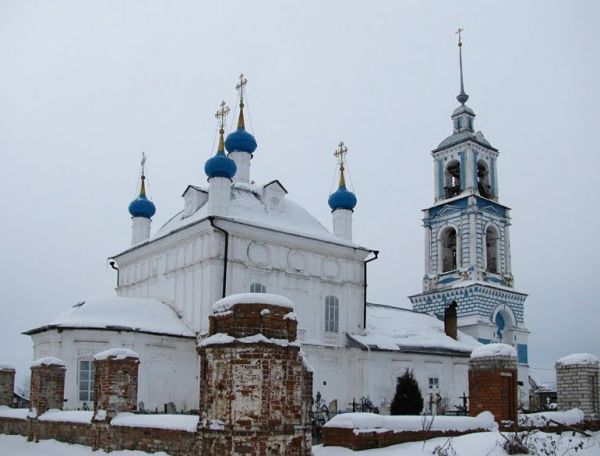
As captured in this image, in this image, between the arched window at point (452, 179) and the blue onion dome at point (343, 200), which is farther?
the arched window at point (452, 179)

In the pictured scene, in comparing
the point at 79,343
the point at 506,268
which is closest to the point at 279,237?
the point at 79,343

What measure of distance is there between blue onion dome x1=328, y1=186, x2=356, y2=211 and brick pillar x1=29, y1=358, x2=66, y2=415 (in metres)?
14.2

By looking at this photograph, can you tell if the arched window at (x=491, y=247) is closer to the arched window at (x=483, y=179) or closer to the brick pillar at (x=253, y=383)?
the arched window at (x=483, y=179)

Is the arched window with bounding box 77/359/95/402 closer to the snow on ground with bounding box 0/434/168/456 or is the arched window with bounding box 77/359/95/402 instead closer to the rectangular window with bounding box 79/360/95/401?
the rectangular window with bounding box 79/360/95/401

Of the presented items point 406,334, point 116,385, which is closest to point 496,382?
point 116,385

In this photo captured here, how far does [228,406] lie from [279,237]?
50.8 ft

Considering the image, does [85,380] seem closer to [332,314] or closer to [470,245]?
[332,314]

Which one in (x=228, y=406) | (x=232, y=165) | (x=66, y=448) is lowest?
(x=66, y=448)

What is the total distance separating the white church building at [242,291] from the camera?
2117 centimetres

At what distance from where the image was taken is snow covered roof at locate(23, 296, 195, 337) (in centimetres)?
2081

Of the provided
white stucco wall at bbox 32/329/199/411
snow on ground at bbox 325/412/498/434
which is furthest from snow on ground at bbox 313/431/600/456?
white stucco wall at bbox 32/329/199/411

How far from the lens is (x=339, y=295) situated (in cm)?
2592

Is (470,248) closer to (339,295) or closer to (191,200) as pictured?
(339,295)

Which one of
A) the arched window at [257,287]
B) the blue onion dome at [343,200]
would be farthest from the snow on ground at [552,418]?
the blue onion dome at [343,200]
